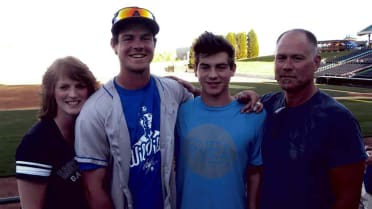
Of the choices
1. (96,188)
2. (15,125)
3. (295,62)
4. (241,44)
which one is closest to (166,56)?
(241,44)

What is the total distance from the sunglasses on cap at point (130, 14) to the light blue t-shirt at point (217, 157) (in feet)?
2.48

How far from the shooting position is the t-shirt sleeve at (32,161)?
7.79ft

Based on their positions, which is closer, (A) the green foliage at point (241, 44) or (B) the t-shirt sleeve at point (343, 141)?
(B) the t-shirt sleeve at point (343, 141)

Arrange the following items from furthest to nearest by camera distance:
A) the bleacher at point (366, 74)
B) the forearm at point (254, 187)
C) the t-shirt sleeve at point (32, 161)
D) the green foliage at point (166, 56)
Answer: the green foliage at point (166, 56) → the bleacher at point (366, 74) → the forearm at point (254, 187) → the t-shirt sleeve at point (32, 161)

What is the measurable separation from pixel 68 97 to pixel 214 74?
0.97 meters

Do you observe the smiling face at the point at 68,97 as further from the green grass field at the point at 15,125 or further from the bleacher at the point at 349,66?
the bleacher at the point at 349,66

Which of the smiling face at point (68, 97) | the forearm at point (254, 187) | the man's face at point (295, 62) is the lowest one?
the forearm at point (254, 187)

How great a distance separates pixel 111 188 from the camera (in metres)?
2.48

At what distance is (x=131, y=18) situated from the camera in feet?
8.32

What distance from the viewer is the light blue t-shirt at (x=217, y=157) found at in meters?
2.64

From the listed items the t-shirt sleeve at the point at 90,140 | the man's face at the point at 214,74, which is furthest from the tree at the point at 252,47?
the t-shirt sleeve at the point at 90,140

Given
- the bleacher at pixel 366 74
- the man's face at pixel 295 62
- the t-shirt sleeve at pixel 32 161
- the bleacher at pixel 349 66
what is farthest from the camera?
the bleacher at pixel 349 66

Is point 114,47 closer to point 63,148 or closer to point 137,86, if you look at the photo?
point 137,86

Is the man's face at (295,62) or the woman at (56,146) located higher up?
the man's face at (295,62)
